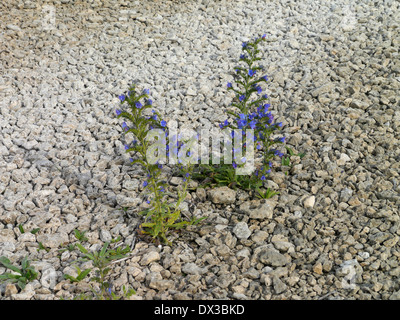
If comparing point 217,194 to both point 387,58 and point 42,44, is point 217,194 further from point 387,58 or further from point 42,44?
point 42,44

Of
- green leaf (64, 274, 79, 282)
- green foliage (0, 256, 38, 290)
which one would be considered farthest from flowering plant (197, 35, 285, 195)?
green foliage (0, 256, 38, 290)

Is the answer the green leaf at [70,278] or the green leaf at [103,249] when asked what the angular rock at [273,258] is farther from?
the green leaf at [70,278]

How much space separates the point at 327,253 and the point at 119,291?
1217 mm

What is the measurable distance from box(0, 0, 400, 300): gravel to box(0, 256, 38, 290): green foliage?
58mm

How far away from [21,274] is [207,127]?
1.87 metres

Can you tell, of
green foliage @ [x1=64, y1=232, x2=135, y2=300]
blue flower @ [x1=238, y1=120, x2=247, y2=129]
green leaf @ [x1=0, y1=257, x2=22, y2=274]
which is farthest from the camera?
blue flower @ [x1=238, y1=120, x2=247, y2=129]

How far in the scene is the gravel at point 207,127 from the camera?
8.88ft

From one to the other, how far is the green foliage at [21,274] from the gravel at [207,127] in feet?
0.19

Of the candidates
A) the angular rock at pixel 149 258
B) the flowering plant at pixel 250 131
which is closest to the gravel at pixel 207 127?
the angular rock at pixel 149 258

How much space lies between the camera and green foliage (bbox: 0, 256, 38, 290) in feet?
8.59

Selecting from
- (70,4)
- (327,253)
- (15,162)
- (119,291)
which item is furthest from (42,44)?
(327,253)

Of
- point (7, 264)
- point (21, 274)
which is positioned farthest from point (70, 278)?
point (7, 264)

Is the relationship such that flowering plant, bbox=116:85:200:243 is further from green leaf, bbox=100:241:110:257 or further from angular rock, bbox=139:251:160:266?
green leaf, bbox=100:241:110:257

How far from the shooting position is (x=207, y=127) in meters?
3.91
